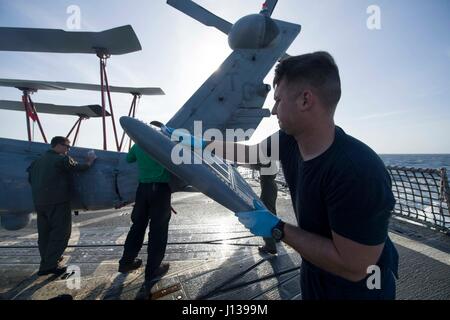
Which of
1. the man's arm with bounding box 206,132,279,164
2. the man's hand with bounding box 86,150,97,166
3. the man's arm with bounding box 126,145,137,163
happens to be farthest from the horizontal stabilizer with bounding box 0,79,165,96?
the man's arm with bounding box 206,132,279,164

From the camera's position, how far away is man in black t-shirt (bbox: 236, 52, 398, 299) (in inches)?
44.4

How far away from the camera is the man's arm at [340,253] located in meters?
1.14

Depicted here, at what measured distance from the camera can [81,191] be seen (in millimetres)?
4480

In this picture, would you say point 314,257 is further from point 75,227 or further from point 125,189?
point 75,227

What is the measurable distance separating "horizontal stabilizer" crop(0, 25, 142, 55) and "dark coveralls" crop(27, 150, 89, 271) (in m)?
2.33

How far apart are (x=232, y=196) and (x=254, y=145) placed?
663 mm

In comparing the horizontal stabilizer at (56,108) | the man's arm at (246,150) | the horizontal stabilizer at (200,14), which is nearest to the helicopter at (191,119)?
the horizontal stabilizer at (200,14)

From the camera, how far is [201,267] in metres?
4.18

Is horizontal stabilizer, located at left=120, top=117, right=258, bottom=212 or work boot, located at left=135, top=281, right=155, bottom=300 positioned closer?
horizontal stabilizer, located at left=120, top=117, right=258, bottom=212

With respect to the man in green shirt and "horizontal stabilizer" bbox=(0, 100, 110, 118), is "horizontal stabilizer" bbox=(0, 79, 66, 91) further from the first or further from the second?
the man in green shirt

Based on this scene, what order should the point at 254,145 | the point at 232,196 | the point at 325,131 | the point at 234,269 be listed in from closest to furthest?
the point at 325,131, the point at 232,196, the point at 254,145, the point at 234,269

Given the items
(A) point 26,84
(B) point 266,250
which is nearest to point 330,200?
(B) point 266,250
